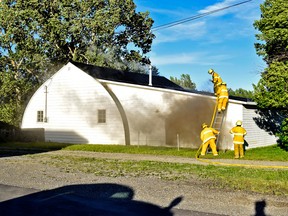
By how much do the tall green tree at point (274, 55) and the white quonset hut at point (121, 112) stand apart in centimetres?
214

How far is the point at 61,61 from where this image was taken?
1576 inches

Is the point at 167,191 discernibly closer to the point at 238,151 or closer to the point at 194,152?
the point at 238,151

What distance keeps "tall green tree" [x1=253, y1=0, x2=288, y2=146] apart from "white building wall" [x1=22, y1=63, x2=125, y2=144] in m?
8.62

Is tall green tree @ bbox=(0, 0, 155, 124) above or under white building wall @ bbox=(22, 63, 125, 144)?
above

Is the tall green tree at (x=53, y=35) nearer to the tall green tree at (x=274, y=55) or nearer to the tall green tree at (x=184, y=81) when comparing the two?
the tall green tree at (x=274, y=55)

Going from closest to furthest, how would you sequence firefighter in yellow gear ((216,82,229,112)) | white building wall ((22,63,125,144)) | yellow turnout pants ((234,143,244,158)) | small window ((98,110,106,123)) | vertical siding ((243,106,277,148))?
yellow turnout pants ((234,143,244,158)) < firefighter in yellow gear ((216,82,229,112)) < vertical siding ((243,106,277,148)) < white building wall ((22,63,125,144)) < small window ((98,110,106,123))

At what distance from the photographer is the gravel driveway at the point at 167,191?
21.8 feet

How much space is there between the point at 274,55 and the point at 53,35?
24974 millimetres

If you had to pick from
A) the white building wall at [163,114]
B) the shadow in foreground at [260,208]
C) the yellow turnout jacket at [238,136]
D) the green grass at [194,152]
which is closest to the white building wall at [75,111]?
the white building wall at [163,114]

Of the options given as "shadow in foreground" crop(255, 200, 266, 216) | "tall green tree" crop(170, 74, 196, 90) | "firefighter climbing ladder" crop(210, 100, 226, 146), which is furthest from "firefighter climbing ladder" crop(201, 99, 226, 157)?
"tall green tree" crop(170, 74, 196, 90)

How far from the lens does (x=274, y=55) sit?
1777 centimetres

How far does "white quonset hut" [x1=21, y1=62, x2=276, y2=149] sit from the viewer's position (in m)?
19.9

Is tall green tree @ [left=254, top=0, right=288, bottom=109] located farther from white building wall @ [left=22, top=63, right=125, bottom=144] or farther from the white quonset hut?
white building wall @ [left=22, top=63, right=125, bottom=144]

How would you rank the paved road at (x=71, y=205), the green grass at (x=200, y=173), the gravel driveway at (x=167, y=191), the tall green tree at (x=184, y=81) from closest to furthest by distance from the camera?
the paved road at (x=71, y=205) < the gravel driveway at (x=167, y=191) < the green grass at (x=200, y=173) < the tall green tree at (x=184, y=81)
